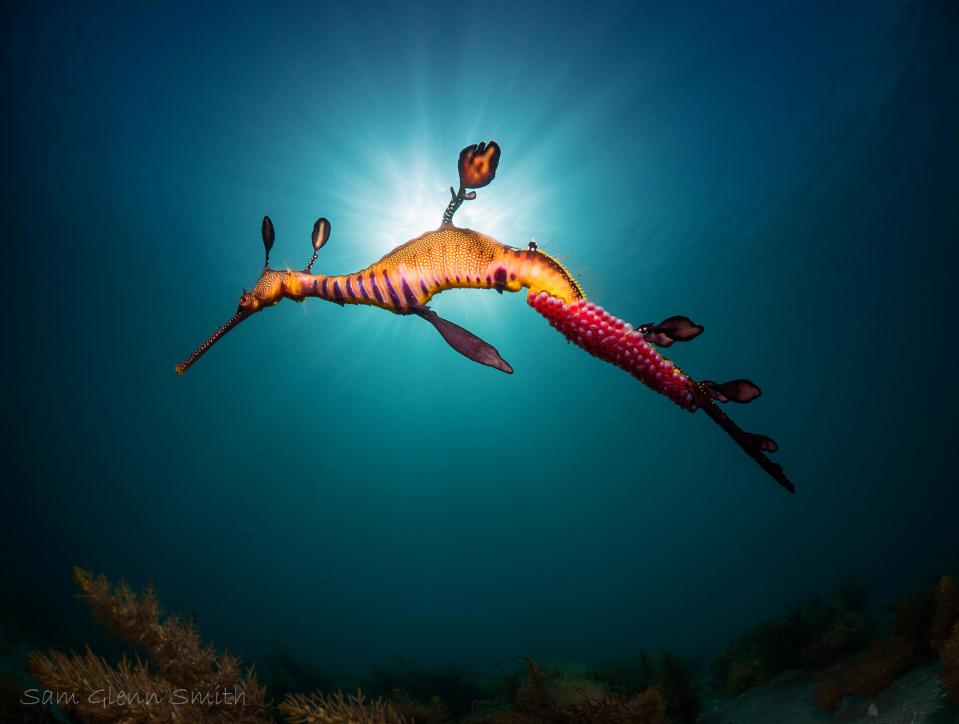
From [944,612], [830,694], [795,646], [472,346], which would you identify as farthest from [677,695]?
[472,346]

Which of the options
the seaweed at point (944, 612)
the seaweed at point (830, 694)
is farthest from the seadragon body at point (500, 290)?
the seaweed at point (830, 694)

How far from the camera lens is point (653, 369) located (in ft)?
4.33

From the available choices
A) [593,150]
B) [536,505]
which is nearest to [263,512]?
[536,505]

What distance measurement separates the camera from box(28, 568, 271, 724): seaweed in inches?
88.9

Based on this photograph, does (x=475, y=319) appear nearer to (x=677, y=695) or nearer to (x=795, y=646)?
(x=795, y=646)

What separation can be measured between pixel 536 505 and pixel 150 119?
51291 millimetres

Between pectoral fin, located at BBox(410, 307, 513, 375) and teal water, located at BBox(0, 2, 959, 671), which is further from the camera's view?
teal water, located at BBox(0, 2, 959, 671)

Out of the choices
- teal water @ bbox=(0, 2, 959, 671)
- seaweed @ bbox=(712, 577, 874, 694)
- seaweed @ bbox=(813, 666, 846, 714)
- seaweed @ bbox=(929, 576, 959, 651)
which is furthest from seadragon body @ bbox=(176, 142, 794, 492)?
seaweed @ bbox=(712, 577, 874, 694)

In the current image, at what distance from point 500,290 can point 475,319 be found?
20.3 meters

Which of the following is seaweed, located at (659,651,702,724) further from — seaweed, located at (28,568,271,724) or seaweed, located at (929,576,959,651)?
seaweed, located at (28,568,271,724)

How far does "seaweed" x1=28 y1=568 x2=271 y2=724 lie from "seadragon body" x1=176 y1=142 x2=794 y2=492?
1942 mm

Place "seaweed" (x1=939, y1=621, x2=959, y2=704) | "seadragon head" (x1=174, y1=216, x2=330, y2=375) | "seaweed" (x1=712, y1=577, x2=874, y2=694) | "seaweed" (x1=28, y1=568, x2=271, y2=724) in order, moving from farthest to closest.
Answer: "seaweed" (x1=712, y1=577, x2=874, y2=694), "seaweed" (x1=939, y1=621, x2=959, y2=704), "seaweed" (x1=28, y1=568, x2=271, y2=724), "seadragon head" (x1=174, y1=216, x2=330, y2=375)

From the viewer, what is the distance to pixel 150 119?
13992mm

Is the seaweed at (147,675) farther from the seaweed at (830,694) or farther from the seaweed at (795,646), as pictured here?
the seaweed at (795,646)
